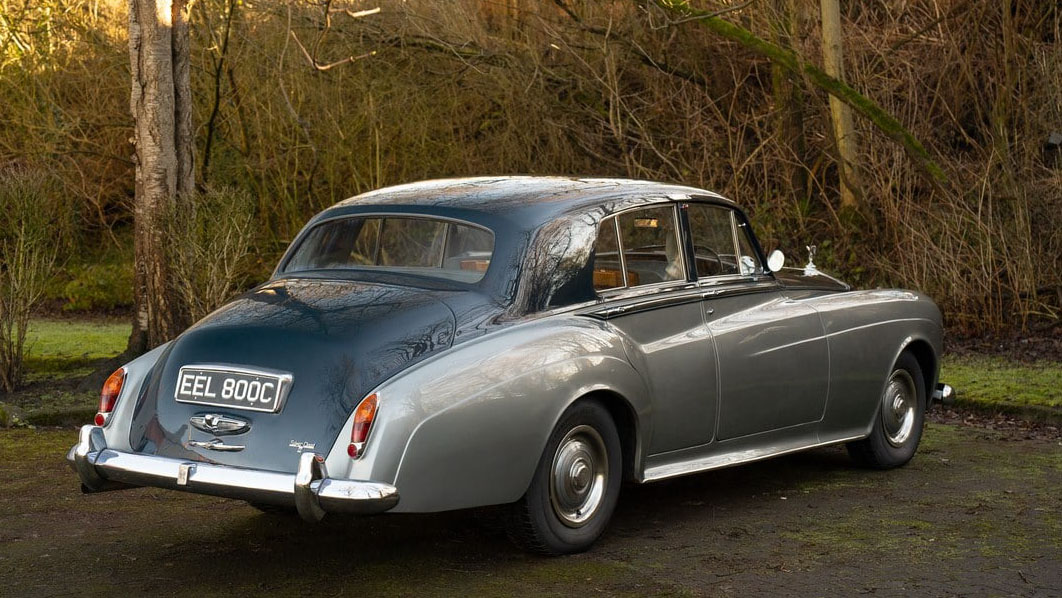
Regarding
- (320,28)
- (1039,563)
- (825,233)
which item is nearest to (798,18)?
(825,233)

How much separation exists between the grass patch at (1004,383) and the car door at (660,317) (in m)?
4.05

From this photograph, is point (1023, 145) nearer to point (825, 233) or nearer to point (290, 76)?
point (825, 233)

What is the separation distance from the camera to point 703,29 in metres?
15.2

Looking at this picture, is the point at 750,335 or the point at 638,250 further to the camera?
the point at 750,335

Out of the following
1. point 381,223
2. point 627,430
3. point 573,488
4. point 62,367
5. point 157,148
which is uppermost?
point 157,148

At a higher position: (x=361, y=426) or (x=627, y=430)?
(x=361, y=426)

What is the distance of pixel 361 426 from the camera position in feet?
15.0

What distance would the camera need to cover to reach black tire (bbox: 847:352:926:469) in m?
7.18

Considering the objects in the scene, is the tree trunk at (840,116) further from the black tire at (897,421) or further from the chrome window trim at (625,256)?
the chrome window trim at (625,256)

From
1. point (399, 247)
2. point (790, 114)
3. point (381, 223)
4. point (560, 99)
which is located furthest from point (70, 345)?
point (790, 114)

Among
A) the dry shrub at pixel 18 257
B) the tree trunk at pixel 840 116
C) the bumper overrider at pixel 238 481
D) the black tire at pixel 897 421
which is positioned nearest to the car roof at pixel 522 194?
the bumper overrider at pixel 238 481

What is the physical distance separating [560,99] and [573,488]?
1086 centimetres

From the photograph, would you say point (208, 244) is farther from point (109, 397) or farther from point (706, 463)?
point (706, 463)

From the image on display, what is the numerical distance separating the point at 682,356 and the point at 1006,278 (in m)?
8.10
